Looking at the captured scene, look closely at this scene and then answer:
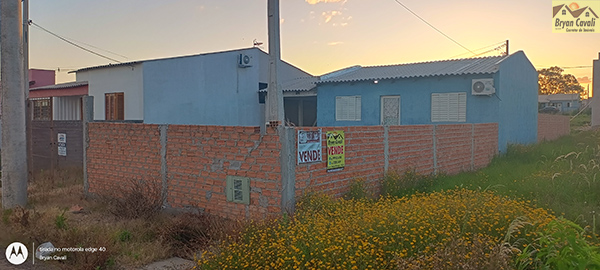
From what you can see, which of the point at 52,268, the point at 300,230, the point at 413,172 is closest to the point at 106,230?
the point at 52,268

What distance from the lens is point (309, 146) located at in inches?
276

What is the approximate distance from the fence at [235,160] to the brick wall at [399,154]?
2cm

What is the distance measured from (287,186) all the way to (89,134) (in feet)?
18.5

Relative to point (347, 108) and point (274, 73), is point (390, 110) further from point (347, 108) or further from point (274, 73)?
point (274, 73)

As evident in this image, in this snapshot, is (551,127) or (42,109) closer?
(42,109)

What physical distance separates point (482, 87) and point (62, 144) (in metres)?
14.1

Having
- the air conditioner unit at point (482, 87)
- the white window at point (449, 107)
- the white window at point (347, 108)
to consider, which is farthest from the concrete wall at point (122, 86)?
the air conditioner unit at point (482, 87)

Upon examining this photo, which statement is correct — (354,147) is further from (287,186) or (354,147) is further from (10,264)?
(10,264)

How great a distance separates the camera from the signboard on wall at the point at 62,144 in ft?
44.1

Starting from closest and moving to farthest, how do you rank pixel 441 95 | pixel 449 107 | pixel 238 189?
pixel 238 189 < pixel 449 107 < pixel 441 95

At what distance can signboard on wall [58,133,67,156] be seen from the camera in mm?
13434

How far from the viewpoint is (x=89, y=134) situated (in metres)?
10.0

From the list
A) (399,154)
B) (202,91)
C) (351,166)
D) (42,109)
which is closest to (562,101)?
(202,91)

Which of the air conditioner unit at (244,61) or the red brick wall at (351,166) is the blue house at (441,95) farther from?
the red brick wall at (351,166)
